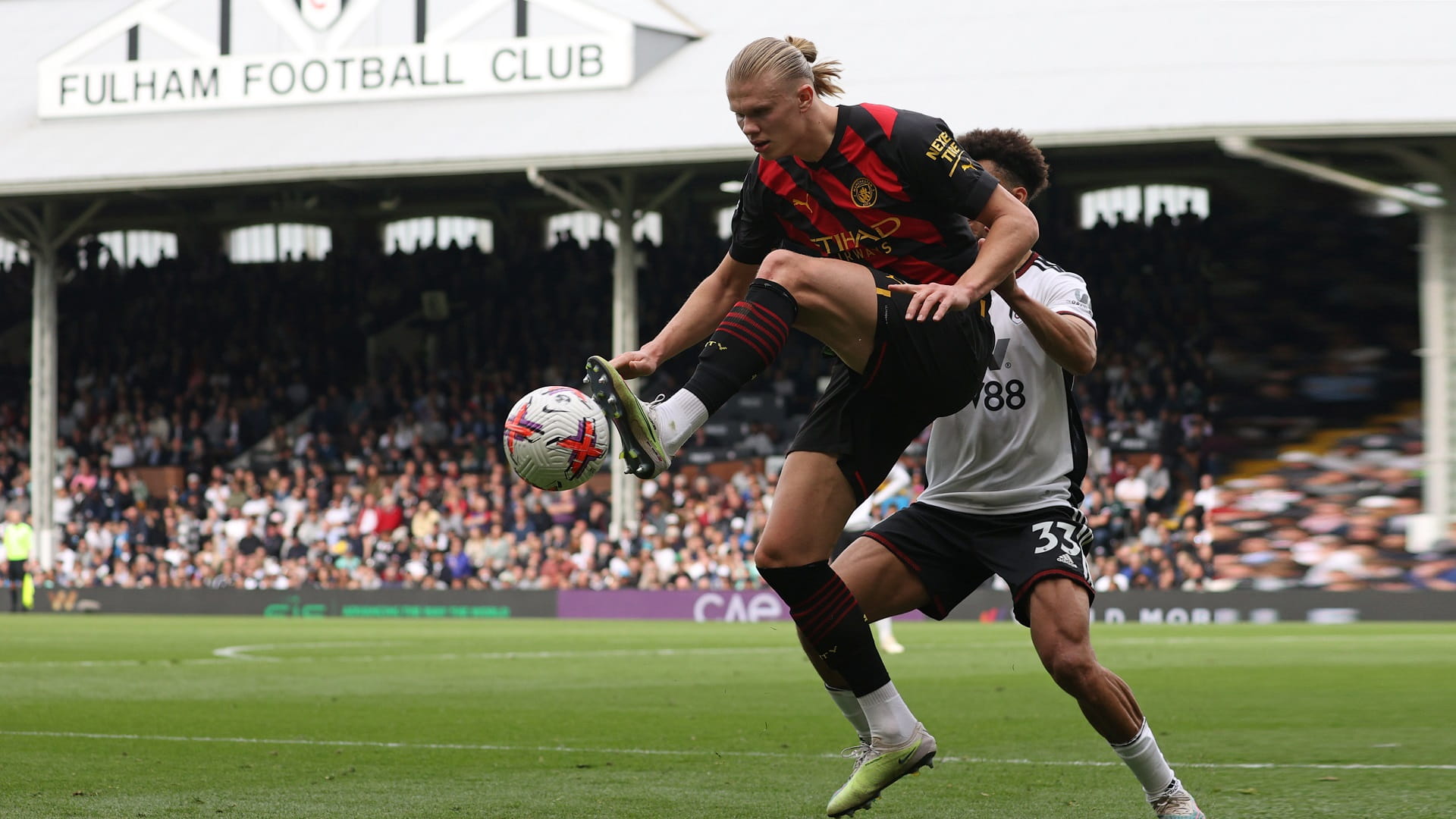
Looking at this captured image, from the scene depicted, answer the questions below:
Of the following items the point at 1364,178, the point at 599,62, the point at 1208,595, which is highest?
the point at 599,62

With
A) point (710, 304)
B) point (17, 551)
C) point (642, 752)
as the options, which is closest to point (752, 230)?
point (710, 304)

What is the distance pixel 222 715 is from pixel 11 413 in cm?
2714

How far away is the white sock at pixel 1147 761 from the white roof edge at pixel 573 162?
1717 centimetres

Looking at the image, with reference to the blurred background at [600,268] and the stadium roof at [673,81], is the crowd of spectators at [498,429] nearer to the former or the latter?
the blurred background at [600,268]

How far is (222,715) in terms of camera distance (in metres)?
9.35

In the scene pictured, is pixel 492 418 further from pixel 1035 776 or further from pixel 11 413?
pixel 1035 776

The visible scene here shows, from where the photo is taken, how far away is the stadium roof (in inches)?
874

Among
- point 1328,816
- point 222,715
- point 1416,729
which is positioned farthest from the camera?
point 222,715

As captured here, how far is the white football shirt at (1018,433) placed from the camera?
5.47 meters

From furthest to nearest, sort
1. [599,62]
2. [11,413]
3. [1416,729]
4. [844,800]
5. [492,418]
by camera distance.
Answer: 1. [11,413]
2. [492,418]
3. [599,62]
4. [1416,729]
5. [844,800]

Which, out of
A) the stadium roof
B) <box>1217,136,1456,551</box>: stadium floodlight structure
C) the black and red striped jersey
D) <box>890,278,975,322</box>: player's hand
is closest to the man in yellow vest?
the stadium roof

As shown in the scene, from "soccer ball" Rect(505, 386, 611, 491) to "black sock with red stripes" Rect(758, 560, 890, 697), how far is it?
718 millimetres

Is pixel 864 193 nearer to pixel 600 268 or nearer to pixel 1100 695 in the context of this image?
pixel 1100 695

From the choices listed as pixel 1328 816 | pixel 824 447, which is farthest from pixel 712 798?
pixel 1328 816
